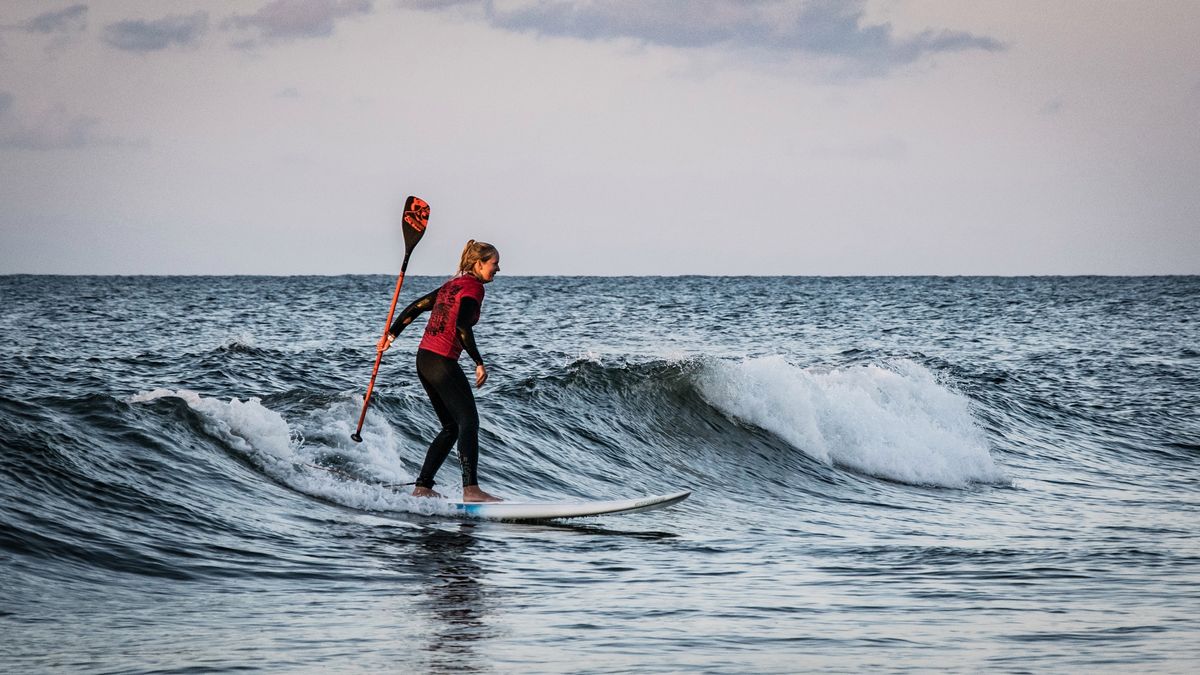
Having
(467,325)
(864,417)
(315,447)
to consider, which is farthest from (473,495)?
(864,417)

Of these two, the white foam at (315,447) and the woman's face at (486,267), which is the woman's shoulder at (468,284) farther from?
the white foam at (315,447)

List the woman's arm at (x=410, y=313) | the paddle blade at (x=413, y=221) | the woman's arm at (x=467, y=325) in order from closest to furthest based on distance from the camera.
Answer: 1. the woman's arm at (x=467, y=325)
2. the woman's arm at (x=410, y=313)
3. the paddle blade at (x=413, y=221)

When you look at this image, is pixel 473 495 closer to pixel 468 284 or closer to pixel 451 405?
pixel 451 405

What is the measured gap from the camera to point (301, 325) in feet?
116

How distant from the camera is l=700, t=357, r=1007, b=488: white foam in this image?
14531 mm

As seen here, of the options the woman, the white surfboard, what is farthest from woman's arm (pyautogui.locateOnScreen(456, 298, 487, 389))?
the white surfboard

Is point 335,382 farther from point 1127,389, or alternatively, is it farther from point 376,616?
point 1127,389

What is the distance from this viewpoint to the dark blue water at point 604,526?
218 inches

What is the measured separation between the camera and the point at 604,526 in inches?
360

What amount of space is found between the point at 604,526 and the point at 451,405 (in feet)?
5.06

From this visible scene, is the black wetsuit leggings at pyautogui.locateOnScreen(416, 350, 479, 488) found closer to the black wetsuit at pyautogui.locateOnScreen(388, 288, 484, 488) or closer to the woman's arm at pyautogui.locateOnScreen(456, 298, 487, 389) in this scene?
the black wetsuit at pyautogui.locateOnScreen(388, 288, 484, 488)

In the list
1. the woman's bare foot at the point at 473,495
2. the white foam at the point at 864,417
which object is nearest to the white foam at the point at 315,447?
the woman's bare foot at the point at 473,495

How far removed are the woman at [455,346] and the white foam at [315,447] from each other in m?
0.52

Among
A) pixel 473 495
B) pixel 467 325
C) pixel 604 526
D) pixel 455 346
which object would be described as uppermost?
pixel 467 325
